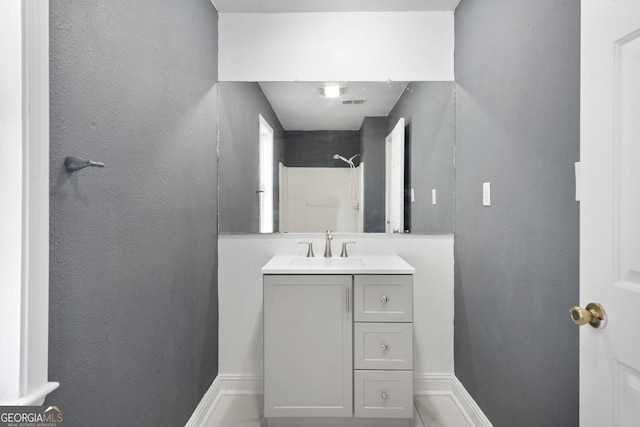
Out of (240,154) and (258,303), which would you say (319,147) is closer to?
(240,154)

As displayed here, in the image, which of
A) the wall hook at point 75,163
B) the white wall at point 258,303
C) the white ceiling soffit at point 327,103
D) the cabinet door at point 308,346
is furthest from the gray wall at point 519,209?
the wall hook at point 75,163

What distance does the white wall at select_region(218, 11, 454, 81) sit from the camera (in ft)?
7.04

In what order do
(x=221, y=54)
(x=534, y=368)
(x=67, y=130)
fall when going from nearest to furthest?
(x=67, y=130), (x=534, y=368), (x=221, y=54)

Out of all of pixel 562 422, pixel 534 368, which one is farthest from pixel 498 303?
pixel 562 422

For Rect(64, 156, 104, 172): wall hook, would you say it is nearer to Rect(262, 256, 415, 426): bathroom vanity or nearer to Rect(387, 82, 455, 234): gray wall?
Rect(262, 256, 415, 426): bathroom vanity

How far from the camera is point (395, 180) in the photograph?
2.21m

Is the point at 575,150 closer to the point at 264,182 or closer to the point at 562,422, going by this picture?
the point at 562,422

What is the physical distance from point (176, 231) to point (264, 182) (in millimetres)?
767

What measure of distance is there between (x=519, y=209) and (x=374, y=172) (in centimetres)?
96

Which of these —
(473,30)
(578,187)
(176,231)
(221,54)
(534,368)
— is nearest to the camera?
(578,187)

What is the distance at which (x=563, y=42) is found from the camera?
1134mm

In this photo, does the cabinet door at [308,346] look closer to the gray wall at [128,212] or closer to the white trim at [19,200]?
the gray wall at [128,212]

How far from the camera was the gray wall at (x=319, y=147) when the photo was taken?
2.24m

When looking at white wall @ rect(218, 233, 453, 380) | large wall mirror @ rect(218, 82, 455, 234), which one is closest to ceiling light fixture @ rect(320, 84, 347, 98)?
large wall mirror @ rect(218, 82, 455, 234)
